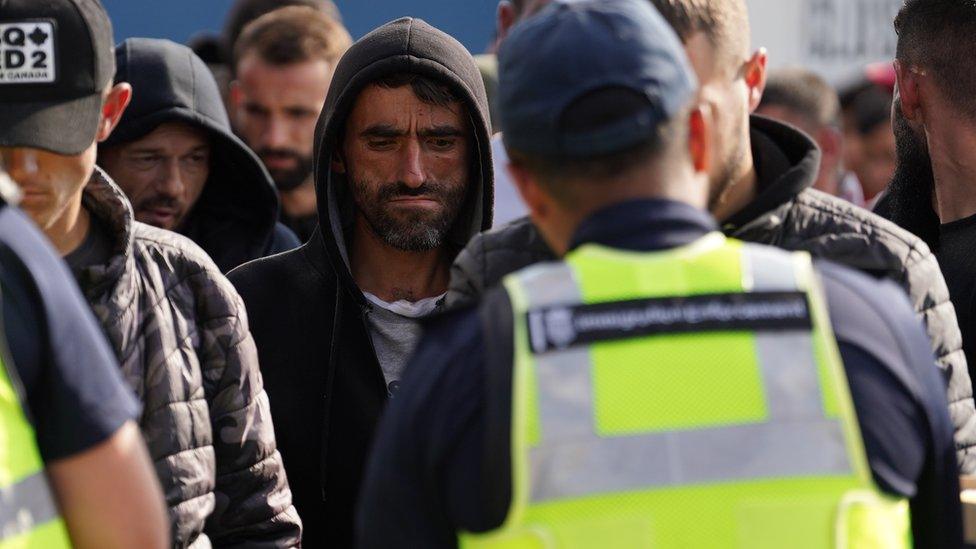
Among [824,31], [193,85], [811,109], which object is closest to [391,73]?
[193,85]

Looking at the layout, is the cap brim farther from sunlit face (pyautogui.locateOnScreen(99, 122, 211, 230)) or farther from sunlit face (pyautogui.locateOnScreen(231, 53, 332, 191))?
sunlit face (pyautogui.locateOnScreen(231, 53, 332, 191))

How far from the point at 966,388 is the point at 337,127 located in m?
1.88

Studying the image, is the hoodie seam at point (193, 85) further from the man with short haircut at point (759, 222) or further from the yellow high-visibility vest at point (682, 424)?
the yellow high-visibility vest at point (682, 424)

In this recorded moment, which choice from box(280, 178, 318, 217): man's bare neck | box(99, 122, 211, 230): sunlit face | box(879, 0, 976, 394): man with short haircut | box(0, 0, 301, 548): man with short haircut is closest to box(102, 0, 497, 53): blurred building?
box(280, 178, 318, 217): man's bare neck

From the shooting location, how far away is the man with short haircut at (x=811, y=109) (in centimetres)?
723

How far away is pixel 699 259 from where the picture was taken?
2.01 metres

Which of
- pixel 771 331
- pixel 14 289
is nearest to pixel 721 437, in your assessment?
pixel 771 331

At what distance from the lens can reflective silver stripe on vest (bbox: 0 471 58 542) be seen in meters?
1.93

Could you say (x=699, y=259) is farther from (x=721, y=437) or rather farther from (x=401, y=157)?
(x=401, y=157)

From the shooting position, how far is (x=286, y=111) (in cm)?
584

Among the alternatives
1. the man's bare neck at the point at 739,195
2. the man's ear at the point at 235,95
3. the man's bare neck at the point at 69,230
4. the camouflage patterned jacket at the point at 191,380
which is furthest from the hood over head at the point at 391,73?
the man's ear at the point at 235,95

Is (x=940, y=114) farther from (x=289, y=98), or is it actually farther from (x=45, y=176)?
(x=289, y=98)

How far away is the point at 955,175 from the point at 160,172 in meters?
2.21

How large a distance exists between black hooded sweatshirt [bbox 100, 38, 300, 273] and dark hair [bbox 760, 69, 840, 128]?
10.4ft
